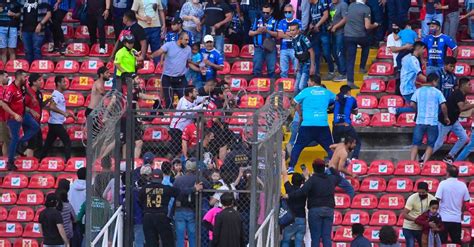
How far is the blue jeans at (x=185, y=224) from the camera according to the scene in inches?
981

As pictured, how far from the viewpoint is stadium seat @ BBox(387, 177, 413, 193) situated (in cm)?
2755

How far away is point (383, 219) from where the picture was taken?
27047mm

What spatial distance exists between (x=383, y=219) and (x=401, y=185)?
801 mm

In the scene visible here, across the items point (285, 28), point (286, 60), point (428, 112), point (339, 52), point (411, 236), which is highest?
point (285, 28)

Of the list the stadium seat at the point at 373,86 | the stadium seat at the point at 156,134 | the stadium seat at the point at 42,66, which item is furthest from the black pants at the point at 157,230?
the stadium seat at the point at 42,66

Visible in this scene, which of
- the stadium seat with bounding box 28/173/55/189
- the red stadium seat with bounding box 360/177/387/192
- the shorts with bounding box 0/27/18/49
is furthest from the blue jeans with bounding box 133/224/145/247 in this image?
the shorts with bounding box 0/27/18/49

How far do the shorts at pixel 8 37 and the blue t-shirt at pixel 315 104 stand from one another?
6.60 meters

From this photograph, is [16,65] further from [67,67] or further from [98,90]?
[98,90]

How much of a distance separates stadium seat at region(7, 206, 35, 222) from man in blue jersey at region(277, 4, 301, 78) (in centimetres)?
A: 547

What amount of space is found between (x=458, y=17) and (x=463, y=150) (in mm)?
3954

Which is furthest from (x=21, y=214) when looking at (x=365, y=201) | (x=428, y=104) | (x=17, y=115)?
(x=428, y=104)

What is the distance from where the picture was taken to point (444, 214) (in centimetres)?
2627

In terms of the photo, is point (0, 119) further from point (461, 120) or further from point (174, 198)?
point (461, 120)

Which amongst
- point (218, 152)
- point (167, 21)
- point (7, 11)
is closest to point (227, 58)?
point (167, 21)
